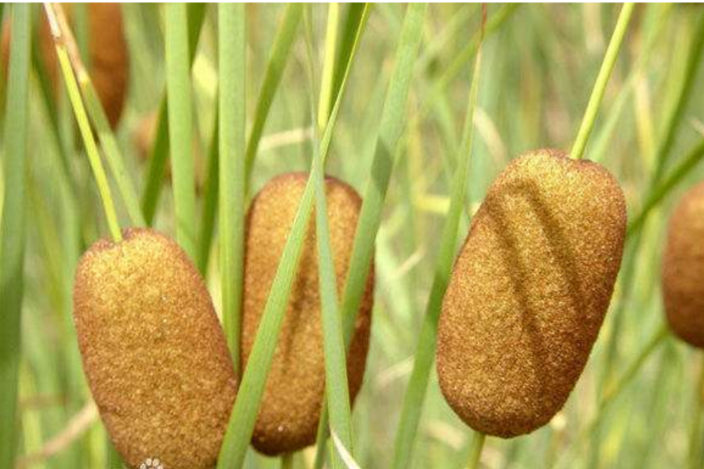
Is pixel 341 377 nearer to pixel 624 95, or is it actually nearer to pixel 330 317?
pixel 330 317

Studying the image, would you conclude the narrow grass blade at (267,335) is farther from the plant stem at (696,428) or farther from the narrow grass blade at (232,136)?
the plant stem at (696,428)

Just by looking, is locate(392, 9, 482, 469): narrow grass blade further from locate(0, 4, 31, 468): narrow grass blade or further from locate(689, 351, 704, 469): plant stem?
locate(689, 351, 704, 469): plant stem

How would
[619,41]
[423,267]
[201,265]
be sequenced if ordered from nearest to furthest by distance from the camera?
[619,41] → [201,265] → [423,267]

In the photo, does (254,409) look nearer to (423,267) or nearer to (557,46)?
(423,267)

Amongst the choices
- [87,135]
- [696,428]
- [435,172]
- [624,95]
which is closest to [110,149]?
[87,135]

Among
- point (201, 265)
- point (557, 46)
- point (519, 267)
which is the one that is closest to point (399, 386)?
point (557, 46)

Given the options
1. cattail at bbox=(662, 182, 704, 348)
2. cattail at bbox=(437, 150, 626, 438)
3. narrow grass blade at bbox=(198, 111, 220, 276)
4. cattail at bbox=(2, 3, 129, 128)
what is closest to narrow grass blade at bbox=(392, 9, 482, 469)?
cattail at bbox=(437, 150, 626, 438)
